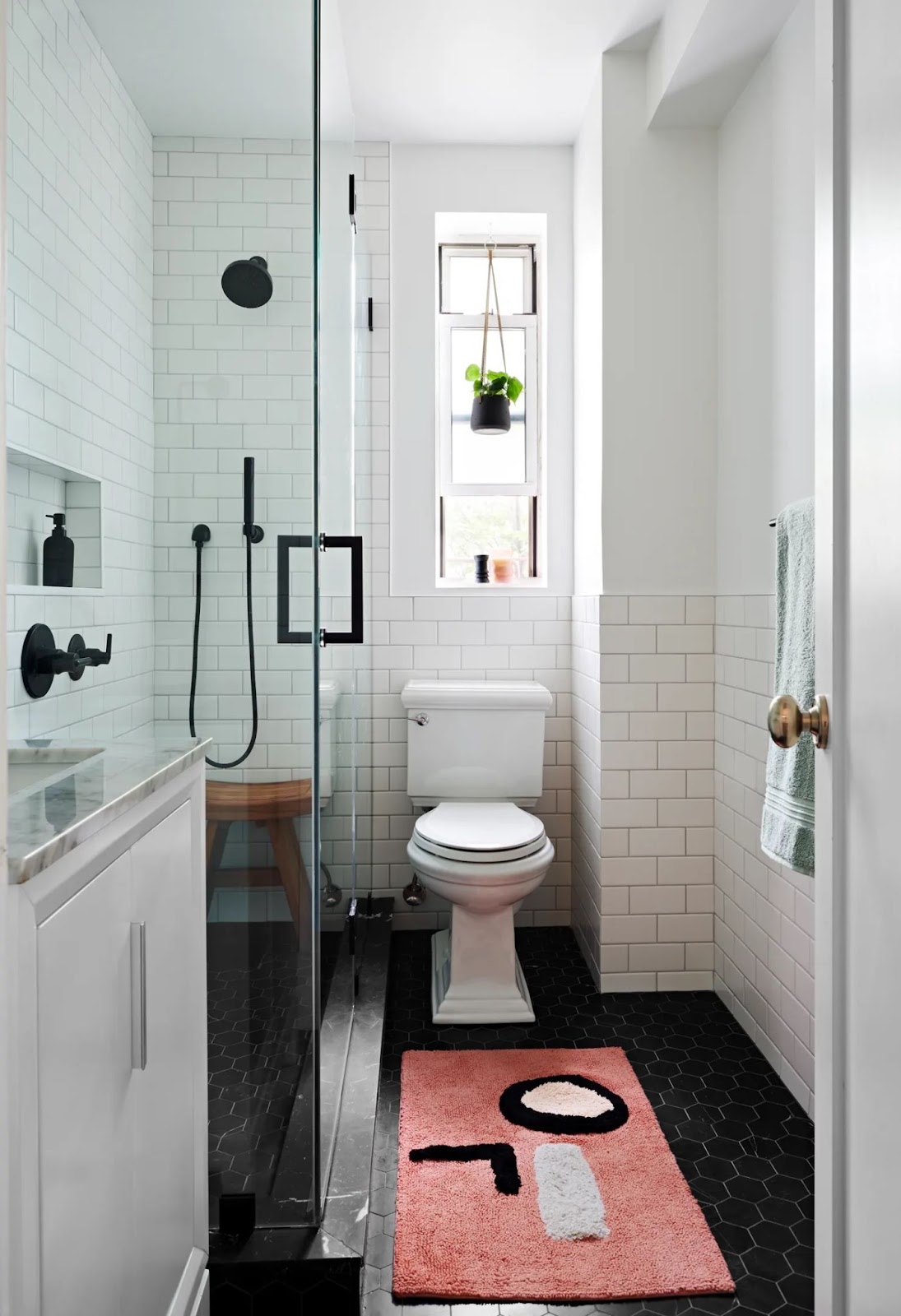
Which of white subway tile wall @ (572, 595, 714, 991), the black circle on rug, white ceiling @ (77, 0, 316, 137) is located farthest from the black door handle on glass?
the black circle on rug

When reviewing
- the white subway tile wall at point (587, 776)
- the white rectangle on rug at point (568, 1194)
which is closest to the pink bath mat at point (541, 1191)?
the white rectangle on rug at point (568, 1194)

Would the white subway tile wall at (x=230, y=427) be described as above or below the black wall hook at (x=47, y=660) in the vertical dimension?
above

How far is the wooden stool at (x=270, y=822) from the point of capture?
50.8 inches

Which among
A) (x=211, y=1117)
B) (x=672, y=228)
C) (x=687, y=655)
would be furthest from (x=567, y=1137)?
(x=672, y=228)

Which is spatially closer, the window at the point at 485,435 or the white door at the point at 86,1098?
the white door at the point at 86,1098

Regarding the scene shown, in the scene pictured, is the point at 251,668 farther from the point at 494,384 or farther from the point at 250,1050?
the point at 494,384

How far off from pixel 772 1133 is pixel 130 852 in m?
1.56

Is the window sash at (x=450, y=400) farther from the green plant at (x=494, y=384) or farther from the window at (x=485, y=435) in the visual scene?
the green plant at (x=494, y=384)

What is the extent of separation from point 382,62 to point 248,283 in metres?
1.69

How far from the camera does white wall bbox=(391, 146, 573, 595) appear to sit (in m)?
3.00

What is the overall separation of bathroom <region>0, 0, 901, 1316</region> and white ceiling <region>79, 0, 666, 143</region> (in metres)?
0.01

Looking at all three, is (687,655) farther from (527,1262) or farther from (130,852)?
(130,852)

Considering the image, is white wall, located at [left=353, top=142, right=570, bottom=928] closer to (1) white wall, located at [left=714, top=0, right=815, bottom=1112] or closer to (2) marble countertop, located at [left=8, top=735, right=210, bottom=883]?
(1) white wall, located at [left=714, top=0, right=815, bottom=1112]

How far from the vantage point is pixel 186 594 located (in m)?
1.23
